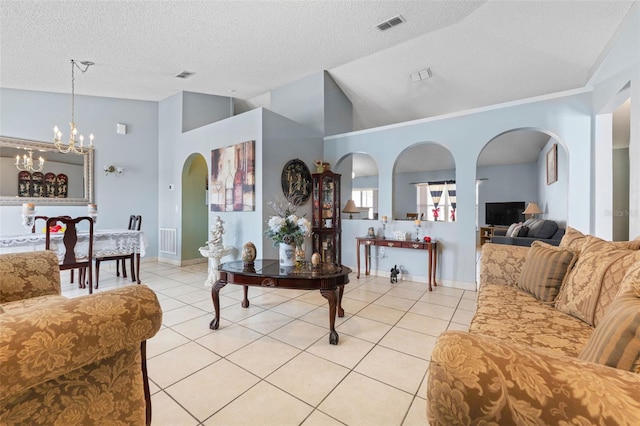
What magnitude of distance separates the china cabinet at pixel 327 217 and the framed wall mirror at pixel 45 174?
13.5ft

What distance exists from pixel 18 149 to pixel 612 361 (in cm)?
673

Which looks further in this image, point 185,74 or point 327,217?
point 327,217

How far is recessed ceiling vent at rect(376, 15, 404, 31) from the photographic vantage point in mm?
→ 3469

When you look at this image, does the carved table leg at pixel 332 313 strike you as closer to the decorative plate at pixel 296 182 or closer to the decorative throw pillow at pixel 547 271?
the decorative throw pillow at pixel 547 271

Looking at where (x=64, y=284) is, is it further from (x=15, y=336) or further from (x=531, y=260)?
(x=531, y=260)

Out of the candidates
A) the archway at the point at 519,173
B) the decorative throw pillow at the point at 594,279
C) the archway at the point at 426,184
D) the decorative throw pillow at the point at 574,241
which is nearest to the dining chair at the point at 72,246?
the decorative throw pillow at the point at 594,279

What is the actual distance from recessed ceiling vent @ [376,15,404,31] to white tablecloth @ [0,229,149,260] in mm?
4405

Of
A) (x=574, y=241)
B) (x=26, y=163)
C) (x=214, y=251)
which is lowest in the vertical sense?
(x=214, y=251)

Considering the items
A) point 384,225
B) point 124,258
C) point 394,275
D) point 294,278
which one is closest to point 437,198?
point 384,225

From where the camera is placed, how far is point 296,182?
4.58 metres

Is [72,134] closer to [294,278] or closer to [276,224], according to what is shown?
[276,224]

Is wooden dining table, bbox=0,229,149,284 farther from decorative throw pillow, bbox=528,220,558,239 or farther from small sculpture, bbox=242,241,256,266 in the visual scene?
decorative throw pillow, bbox=528,220,558,239

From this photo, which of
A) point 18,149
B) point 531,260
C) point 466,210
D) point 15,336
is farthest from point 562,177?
point 18,149

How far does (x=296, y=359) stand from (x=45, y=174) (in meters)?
5.37
